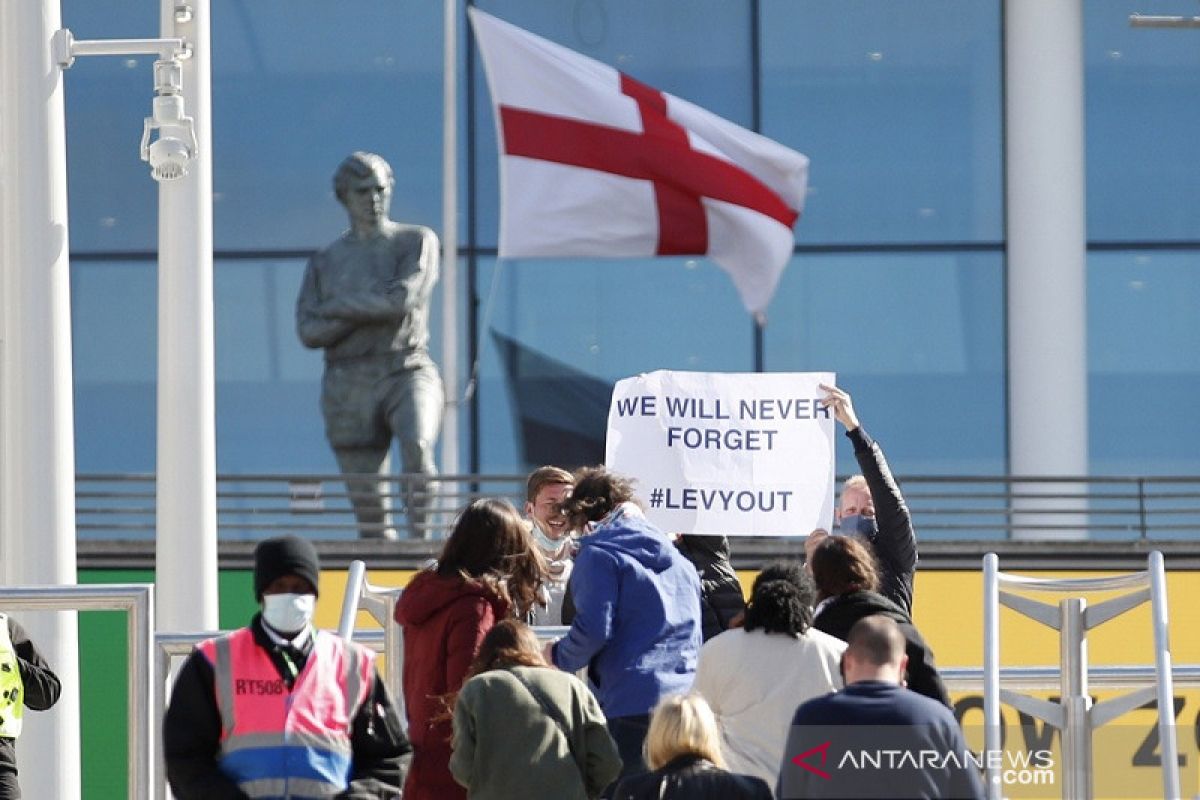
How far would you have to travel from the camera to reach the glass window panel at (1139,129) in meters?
21.2

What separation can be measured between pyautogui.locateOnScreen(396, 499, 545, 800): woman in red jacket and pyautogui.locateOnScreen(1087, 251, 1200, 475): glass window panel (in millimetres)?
13884

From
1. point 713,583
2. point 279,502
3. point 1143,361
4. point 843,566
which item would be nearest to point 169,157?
point 713,583

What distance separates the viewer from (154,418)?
2097cm

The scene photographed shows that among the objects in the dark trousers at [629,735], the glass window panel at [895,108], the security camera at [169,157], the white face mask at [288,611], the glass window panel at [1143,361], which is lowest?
the dark trousers at [629,735]

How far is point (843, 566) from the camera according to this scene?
25.7 ft

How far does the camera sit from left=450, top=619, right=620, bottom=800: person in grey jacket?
23.5 feet

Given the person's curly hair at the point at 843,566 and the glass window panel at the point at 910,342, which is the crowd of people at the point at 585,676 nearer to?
the person's curly hair at the point at 843,566

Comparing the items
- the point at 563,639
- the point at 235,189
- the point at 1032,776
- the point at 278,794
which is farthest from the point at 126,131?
the point at 278,794

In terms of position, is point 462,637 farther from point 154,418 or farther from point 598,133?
point 154,418

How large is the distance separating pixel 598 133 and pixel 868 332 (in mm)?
5934

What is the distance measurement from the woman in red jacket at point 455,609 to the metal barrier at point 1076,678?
1.64m

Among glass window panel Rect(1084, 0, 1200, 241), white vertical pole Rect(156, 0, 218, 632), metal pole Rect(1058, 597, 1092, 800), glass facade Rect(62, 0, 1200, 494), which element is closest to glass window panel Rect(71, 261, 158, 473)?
glass facade Rect(62, 0, 1200, 494)

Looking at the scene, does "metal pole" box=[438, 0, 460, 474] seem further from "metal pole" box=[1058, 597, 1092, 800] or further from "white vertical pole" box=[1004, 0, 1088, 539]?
"metal pole" box=[1058, 597, 1092, 800]

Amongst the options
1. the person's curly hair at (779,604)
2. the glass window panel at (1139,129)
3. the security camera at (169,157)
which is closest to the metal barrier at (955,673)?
the person's curly hair at (779,604)
